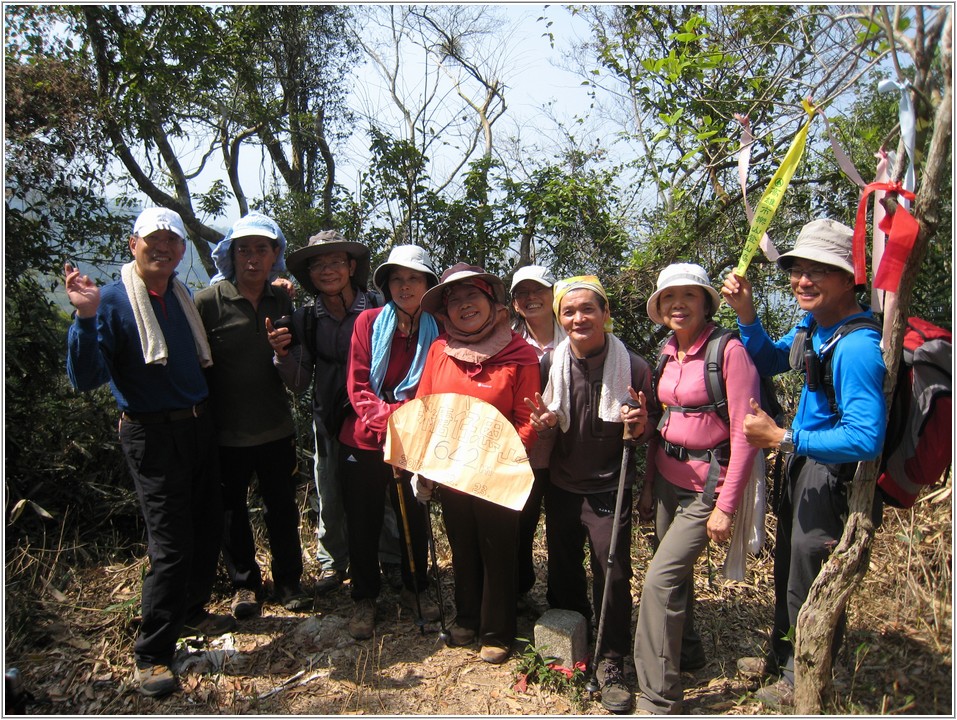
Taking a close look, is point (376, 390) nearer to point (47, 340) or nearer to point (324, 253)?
point (324, 253)

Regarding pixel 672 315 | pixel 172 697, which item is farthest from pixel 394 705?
pixel 672 315

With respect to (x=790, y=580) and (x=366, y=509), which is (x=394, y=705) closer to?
(x=366, y=509)

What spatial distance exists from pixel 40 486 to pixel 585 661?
4057mm

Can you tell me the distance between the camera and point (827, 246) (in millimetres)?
2877

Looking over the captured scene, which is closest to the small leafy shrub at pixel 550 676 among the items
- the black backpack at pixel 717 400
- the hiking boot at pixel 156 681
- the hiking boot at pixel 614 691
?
the hiking boot at pixel 614 691

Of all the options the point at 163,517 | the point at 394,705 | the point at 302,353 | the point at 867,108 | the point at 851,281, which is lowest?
the point at 394,705

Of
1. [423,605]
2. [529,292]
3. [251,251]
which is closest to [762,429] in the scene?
[529,292]

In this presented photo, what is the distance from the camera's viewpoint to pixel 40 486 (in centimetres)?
484

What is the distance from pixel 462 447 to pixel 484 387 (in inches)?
13.0

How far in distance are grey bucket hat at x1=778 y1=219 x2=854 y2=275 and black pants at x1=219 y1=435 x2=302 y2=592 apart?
311 cm

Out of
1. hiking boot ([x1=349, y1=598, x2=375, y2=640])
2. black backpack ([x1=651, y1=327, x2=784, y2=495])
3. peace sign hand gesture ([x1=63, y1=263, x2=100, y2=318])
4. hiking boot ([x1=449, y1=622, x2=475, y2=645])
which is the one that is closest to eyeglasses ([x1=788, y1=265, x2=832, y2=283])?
black backpack ([x1=651, y1=327, x2=784, y2=495])

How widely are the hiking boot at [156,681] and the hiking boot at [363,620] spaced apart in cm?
99

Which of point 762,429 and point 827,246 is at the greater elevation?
point 827,246

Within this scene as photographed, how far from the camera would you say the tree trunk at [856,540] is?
7.93 ft
